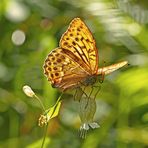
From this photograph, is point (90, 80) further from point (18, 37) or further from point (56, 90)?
point (18, 37)

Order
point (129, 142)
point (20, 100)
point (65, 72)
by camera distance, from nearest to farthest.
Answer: point (65, 72)
point (129, 142)
point (20, 100)

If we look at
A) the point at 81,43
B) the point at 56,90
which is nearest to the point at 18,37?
the point at 56,90

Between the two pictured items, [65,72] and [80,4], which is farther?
[80,4]

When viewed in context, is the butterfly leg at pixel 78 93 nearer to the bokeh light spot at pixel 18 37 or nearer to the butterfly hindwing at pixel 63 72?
the butterfly hindwing at pixel 63 72

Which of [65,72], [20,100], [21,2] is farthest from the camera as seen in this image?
[21,2]

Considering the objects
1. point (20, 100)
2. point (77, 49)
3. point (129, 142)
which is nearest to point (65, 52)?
point (77, 49)

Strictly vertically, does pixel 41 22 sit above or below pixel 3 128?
above

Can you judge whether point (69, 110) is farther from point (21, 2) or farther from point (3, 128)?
point (21, 2)

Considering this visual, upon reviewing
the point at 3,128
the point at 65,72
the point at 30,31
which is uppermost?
the point at 65,72
